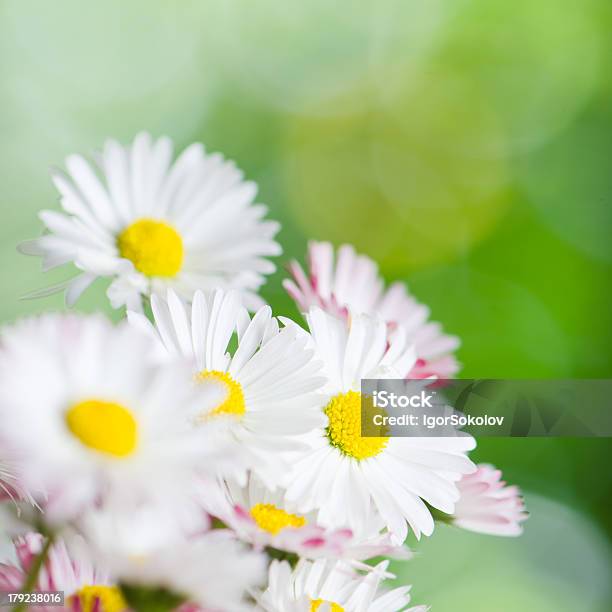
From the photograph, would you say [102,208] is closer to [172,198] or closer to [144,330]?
[172,198]

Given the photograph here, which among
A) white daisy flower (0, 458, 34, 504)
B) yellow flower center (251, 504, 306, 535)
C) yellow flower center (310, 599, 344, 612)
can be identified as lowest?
yellow flower center (310, 599, 344, 612)

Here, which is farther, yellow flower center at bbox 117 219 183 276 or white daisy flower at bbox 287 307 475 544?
yellow flower center at bbox 117 219 183 276

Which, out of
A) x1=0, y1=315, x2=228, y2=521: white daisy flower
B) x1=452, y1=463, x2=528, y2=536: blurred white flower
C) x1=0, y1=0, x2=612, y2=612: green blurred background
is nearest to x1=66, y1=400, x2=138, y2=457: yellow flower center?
x1=0, y1=315, x2=228, y2=521: white daisy flower

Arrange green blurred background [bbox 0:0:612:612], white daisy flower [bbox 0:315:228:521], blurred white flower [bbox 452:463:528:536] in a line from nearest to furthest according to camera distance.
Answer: white daisy flower [bbox 0:315:228:521] → blurred white flower [bbox 452:463:528:536] → green blurred background [bbox 0:0:612:612]

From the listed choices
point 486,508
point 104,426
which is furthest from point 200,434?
point 486,508

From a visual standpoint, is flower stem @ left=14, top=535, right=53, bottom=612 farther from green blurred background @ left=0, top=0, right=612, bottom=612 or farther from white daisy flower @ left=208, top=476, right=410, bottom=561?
green blurred background @ left=0, top=0, right=612, bottom=612

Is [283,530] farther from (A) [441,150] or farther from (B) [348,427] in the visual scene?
(A) [441,150]
